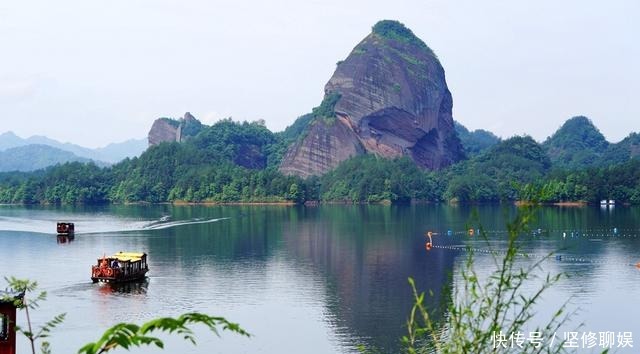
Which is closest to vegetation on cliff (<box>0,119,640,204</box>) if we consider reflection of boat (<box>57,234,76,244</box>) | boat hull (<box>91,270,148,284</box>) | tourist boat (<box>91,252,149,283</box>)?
reflection of boat (<box>57,234,76,244</box>)

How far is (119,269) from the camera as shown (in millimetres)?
56750

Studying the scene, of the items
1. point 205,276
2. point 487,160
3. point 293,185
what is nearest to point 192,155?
point 293,185

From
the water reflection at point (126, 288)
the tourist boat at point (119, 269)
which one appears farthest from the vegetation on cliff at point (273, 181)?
the water reflection at point (126, 288)

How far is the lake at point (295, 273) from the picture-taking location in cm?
4206

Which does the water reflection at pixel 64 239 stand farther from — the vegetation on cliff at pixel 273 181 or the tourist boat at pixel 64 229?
the vegetation on cliff at pixel 273 181

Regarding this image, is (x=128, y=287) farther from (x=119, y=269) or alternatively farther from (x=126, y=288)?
(x=119, y=269)

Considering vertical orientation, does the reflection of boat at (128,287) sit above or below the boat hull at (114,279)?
below

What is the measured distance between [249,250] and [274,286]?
2143 cm

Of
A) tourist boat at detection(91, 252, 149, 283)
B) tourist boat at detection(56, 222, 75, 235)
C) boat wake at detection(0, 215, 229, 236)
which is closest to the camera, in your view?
tourist boat at detection(91, 252, 149, 283)

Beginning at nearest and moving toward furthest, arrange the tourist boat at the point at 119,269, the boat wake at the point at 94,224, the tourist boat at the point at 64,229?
the tourist boat at the point at 119,269 < the tourist boat at the point at 64,229 < the boat wake at the point at 94,224

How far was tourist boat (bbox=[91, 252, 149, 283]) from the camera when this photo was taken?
186ft

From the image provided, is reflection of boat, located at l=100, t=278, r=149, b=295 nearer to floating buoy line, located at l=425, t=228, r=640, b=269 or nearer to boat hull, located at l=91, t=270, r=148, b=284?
boat hull, located at l=91, t=270, r=148, b=284

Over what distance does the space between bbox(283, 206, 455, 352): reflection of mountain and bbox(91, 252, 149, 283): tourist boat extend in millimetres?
13042

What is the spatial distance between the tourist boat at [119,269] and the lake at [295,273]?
3.04ft
